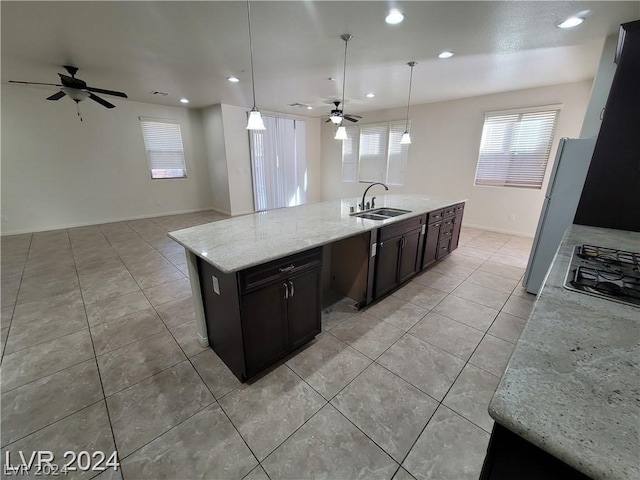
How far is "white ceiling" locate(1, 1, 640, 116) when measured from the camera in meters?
2.27

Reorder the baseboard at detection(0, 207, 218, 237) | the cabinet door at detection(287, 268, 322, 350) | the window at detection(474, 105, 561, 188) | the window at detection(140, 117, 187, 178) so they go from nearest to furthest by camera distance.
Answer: the cabinet door at detection(287, 268, 322, 350)
the window at detection(474, 105, 561, 188)
the baseboard at detection(0, 207, 218, 237)
the window at detection(140, 117, 187, 178)

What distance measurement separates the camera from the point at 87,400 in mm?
1661

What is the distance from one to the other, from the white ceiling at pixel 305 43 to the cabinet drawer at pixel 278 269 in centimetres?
212

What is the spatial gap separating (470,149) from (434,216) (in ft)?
10.5

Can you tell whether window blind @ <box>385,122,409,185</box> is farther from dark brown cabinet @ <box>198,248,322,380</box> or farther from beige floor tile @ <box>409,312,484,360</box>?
dark brown cabinet @ <box>198,248,322,380</box>

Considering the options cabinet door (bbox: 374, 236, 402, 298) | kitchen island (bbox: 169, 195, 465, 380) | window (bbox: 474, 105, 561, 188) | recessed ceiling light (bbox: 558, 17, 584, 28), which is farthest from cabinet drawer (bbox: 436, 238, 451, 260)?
window (bbox: 474, 105, 561, 188)

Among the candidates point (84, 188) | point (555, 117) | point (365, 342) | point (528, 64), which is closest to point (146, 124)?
point (84, 188)

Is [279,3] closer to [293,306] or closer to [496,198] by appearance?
[293,306]

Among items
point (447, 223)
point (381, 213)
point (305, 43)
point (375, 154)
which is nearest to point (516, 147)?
point (447, 223)

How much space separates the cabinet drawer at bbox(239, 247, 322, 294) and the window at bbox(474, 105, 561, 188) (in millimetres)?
5030

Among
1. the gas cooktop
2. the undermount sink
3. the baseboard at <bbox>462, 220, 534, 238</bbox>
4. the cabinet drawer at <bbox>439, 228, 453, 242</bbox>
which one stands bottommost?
the baseboard at <bbox>462, 220, 534, 238</bbox>

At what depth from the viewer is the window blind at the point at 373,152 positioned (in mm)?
6852

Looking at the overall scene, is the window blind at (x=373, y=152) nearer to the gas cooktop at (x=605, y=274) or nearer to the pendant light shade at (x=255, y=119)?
the pendant light shade at (x=255, y=119)

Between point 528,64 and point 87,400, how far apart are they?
5.72 m
